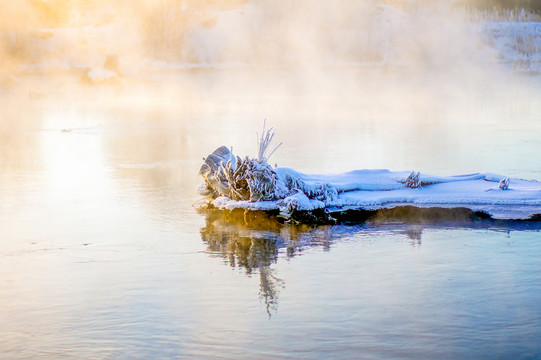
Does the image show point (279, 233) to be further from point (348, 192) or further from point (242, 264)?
point (348, 192)

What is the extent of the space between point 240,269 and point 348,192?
2362 millimetres

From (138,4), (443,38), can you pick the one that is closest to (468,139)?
(443,38)

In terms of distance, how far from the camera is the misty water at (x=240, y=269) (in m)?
4.74

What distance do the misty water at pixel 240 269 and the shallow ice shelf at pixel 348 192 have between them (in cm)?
24

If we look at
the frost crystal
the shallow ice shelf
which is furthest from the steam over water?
the frost crystal

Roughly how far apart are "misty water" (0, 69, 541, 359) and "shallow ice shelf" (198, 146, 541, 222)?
0.80 ft

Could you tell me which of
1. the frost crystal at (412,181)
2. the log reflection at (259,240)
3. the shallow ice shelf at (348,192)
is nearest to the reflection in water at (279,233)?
the log reflection at (259,240)

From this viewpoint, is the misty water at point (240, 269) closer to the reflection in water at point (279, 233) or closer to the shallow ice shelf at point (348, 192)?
the reflection in water at point (279, 233)

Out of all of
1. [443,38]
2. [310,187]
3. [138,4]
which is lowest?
[310,187]

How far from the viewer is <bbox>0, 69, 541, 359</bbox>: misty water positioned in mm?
4742

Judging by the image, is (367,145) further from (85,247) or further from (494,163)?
(85,247)

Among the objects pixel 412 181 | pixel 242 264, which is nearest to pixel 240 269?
pixel 242 264

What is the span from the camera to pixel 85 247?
7.04 meters

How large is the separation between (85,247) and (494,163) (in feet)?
21.7
